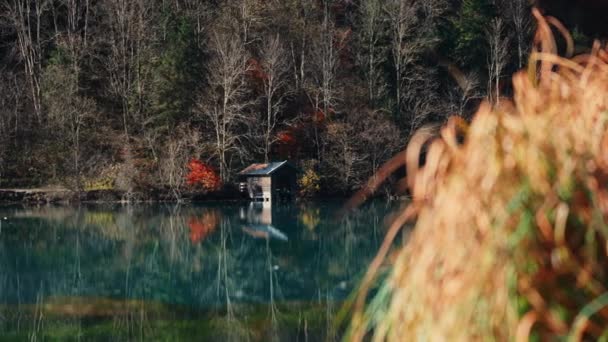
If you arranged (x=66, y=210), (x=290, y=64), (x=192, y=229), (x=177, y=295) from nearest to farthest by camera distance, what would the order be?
(x=177, y=295) → (x=192, y=229) → (x=66, y=210) → (x=290, y=64)

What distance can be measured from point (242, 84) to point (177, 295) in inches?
917

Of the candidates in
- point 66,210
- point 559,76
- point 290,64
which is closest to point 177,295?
point 559,76

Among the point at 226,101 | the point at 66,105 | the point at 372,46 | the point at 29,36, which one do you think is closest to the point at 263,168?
the point at 226,101

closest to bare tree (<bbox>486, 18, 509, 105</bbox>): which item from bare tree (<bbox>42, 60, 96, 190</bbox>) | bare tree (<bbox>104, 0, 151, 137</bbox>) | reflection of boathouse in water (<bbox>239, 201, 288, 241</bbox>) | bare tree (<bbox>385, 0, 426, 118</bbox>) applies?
bare tree (<bbox>385, 0, 426, 118</bbox>)

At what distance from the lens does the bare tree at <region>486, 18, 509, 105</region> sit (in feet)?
135

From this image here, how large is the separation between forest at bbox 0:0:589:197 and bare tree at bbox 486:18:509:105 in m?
0.14

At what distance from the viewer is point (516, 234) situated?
6.47ft

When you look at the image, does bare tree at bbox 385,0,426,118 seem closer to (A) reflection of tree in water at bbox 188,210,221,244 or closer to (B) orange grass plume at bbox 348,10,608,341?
(A) reflection of tree in water at bbox 188,210,221,244

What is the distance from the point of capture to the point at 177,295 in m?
14.9

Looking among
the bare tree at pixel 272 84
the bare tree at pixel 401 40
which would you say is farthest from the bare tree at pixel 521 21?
the bare tree at pixel 272 84

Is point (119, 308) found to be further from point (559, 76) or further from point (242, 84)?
point (242, 84)

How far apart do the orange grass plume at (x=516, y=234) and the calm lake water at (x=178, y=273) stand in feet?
25.1

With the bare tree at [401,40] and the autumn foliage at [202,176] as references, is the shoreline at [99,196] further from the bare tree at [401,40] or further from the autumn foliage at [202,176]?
the bare tree at [401,40]

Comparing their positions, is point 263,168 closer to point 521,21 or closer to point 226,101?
point 226,101
